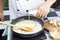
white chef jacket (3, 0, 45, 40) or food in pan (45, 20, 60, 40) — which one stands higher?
white chef jacket (3, 0, 45, 40)

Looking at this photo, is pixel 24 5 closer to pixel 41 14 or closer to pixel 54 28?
pixel 41 14

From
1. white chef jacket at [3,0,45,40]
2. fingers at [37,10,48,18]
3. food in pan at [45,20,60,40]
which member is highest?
white chef jacket at [3,0,45,40]

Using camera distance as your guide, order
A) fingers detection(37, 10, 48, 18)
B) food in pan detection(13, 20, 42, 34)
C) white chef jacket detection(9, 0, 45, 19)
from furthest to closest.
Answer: white chef jacket detection(9, 0, 45, 19), fingers detection(37, 10, 48, 18), food in pan detection(13, 20, 42, 34)

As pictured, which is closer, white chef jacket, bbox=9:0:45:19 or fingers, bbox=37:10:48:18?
fingers, bbox=37:10:48:18

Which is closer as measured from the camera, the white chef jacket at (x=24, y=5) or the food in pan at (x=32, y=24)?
the food in pan at (x=32, y=24)

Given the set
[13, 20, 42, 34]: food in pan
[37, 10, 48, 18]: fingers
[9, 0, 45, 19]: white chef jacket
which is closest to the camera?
[13, 20, 42, 34]: food in pan

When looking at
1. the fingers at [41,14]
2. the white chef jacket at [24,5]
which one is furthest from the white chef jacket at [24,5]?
the fingers at [41,14]

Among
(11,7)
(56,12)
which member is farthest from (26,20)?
(56,12)

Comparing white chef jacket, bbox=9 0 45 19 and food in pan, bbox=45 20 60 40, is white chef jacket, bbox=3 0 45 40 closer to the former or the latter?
white chef jacket, bbox=9 0 45 19

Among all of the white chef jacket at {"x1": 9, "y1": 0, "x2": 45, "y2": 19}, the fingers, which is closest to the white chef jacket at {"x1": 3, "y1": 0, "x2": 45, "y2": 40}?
the white chef jacket at {"x1": 9, "y1": 0, "x2": 45, "y2": 19}

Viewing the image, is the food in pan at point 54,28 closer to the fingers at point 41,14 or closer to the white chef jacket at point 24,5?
the fingers at point 41,14

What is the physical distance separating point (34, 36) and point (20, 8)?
0.45m

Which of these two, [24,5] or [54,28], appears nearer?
[54,28]

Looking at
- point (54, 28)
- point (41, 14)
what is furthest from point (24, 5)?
point (54, 28)
